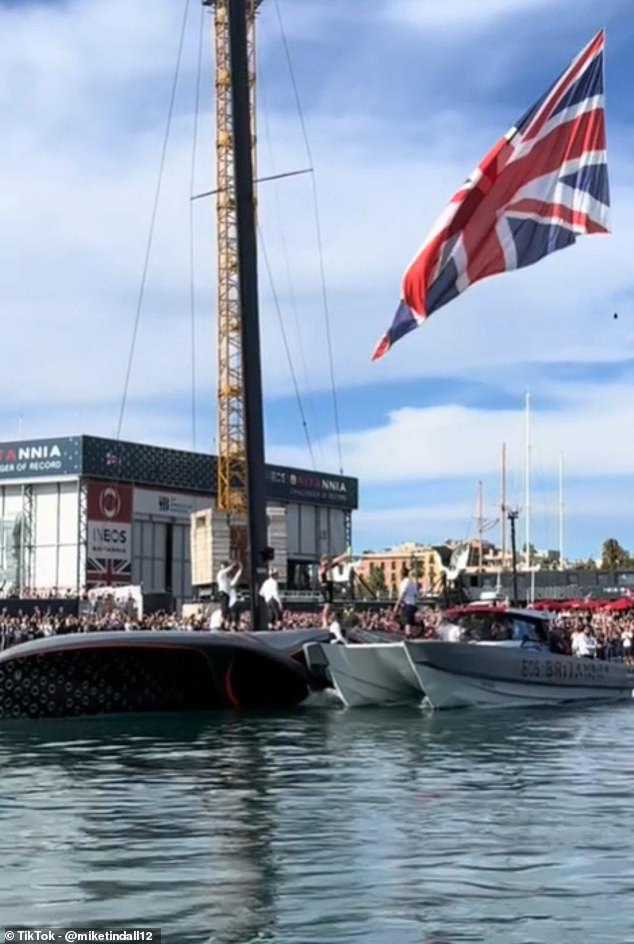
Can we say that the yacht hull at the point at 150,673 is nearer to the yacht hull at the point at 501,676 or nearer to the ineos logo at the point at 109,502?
the yacht hull at the point at 501,676

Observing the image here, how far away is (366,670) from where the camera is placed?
22.9m

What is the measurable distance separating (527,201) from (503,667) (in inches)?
335

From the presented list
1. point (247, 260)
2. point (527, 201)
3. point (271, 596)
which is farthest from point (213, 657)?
point (527, 201)

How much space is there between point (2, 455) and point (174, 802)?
8515cm

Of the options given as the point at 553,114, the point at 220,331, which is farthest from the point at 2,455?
the point at 553,114

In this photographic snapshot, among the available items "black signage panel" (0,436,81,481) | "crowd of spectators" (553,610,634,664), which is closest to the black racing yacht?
"crowd of spectators" (553,610,634,664)

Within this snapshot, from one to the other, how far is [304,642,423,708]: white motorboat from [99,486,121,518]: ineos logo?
6976 centimetres

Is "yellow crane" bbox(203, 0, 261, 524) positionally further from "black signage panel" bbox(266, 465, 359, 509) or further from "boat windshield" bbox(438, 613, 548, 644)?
"boat windshield" bbox(438, 613, 548, 644)

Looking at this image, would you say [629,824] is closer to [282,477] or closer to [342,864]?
[342,864]

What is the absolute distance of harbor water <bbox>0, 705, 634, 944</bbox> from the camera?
25.3ft

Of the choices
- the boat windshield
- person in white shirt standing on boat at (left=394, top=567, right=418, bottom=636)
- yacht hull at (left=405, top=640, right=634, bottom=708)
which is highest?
person in white shirt standing on boat at (left=394, top=567, right=418, bottom=636)

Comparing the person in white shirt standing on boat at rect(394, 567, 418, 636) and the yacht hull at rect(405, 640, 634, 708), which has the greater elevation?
the person in white shirt standing on boat at rect(394, 567, 418, 636)

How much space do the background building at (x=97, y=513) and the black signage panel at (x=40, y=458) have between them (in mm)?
68

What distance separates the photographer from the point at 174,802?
39.9 ft
